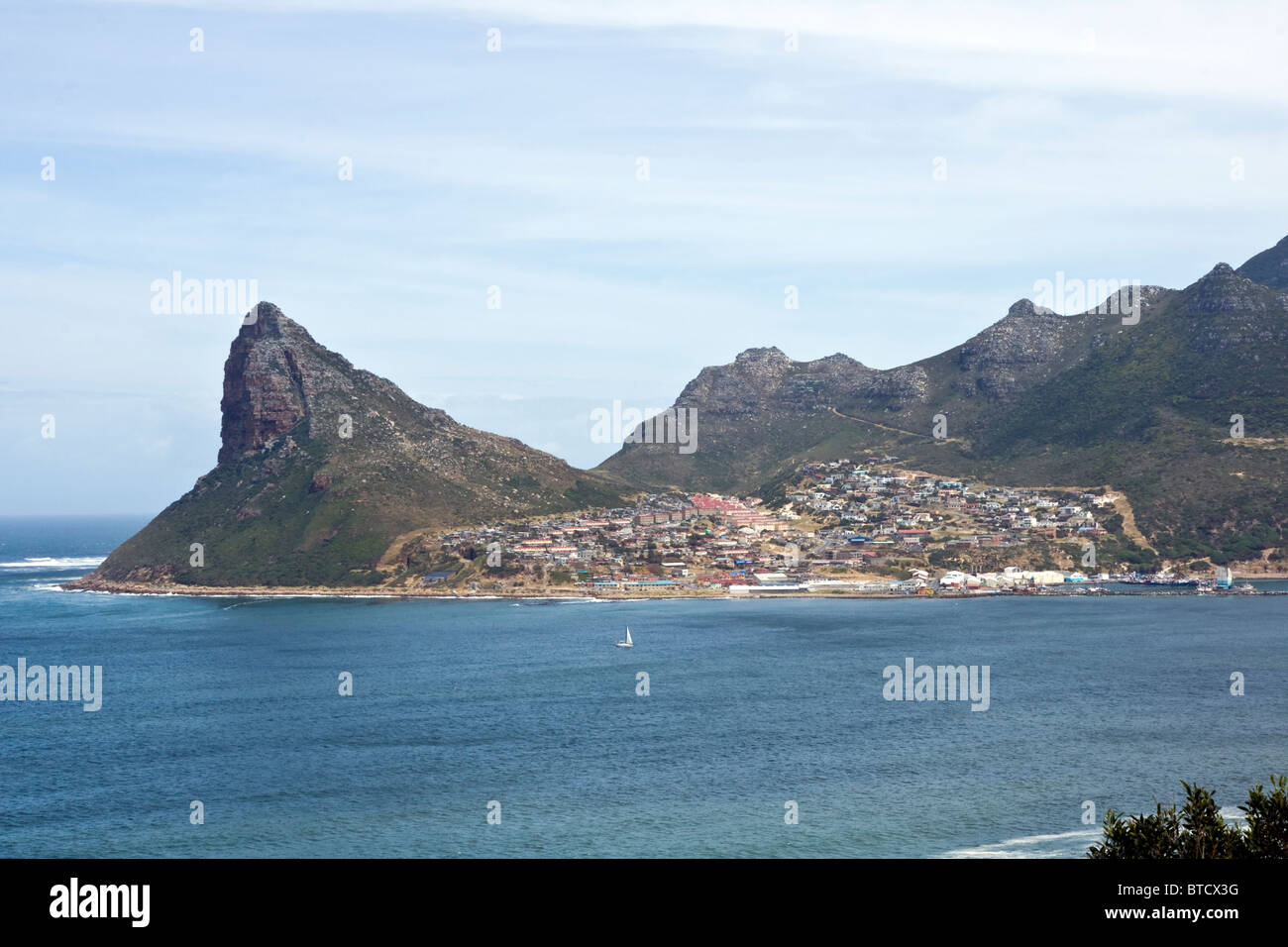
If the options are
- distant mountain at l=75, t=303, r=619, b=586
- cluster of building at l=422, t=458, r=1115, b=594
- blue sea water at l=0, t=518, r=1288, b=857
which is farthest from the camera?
distant mountain at l=75, t=303, r=619, b=586

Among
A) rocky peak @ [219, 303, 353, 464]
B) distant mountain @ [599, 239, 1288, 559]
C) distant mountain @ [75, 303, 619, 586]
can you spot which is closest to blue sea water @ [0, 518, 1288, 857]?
distant mountain @ [75, 303, 619, 586]

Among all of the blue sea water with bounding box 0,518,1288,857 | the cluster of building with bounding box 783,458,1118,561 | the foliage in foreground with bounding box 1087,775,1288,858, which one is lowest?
the blue sea water with bounding box 0,518,1288,857

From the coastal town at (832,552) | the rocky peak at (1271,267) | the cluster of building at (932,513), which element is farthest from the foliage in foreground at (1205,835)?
the rocky peak at (1271,267)

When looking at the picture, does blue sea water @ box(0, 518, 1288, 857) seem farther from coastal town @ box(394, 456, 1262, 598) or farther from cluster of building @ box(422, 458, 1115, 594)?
cluster of building @ box(422, 458, 1115, 594)

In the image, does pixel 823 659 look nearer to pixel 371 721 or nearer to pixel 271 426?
pixel 371 721

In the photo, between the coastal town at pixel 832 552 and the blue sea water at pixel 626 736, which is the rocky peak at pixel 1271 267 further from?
the blue sea water at pixel 626 736

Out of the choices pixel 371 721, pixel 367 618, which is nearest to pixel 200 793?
pixel 371 721
